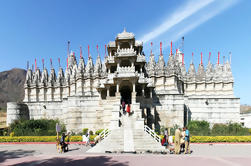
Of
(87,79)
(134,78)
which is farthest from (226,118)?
(87,79)

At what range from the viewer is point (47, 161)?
1031cm

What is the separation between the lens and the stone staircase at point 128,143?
12477mm

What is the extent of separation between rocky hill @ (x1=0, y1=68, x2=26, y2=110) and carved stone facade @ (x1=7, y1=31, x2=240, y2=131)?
93662 millimetres

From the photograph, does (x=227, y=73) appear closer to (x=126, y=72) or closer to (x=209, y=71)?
(x=209, y=71)

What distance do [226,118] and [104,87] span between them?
80.4 ft

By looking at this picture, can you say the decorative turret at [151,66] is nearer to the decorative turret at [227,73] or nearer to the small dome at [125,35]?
the small dome at [125,35]

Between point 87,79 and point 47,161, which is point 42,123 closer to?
point 87,79

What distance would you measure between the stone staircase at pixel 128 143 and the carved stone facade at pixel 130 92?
1149 mm

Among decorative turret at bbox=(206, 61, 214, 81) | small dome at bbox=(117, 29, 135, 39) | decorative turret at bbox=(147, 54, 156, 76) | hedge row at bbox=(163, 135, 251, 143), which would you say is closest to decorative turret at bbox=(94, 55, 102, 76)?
decorative turret at bbox=(147, 54, 156, 76)

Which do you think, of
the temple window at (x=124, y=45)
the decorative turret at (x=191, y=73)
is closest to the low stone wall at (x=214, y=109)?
the decorative turret at (x=191, y=73)

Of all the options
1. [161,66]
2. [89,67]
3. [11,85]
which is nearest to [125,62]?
[161,66]

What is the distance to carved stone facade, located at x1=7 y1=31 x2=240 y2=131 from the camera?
21531 millimetres

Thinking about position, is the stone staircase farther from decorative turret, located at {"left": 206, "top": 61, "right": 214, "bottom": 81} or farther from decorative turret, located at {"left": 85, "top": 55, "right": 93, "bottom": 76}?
decorative turret, located at {"left": 206, "top": 61, "right": 214, "bottom": 81}

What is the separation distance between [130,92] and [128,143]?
12.3 m
